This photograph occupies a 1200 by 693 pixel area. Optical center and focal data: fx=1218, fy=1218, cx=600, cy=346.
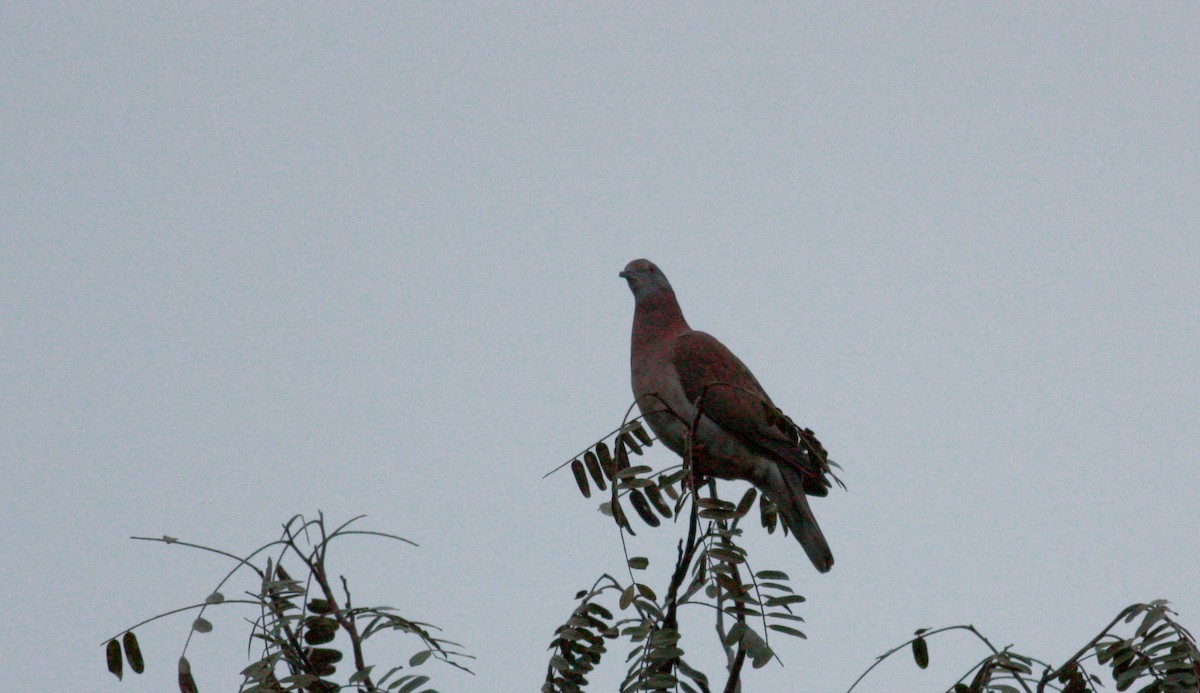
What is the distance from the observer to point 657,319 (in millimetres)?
6547

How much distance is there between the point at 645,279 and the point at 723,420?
138 cm

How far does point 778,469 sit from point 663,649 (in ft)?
10.0

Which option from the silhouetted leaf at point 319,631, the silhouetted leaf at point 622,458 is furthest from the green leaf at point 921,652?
the silhouetted leaf at point 319,631

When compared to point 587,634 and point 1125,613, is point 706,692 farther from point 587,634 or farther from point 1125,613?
point 1125,613

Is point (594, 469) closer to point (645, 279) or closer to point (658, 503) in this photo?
point (658, 503)

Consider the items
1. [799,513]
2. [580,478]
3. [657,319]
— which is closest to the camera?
[580,478]

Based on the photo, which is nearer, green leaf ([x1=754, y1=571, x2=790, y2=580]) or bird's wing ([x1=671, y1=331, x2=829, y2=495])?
green leaf ([x1=754, y1=571, x2=790, y2=580])

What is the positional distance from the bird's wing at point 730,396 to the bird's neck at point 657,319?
149mm

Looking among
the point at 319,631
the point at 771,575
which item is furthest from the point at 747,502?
the point at 319,631

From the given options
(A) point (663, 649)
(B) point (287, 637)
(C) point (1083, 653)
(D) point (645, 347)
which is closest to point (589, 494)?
(A) point (663, 649)

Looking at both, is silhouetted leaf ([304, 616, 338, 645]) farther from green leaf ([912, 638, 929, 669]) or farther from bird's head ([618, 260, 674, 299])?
bird's head ([618, 260, 674, 299])

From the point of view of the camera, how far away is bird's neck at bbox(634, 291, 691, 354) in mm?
6410

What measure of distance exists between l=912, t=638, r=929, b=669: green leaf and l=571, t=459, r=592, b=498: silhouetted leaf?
1.03 metres

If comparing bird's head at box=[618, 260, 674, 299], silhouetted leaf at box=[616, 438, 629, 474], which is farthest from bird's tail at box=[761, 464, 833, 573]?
silhouetted leaf at box=[616, 438, 629, 474]
